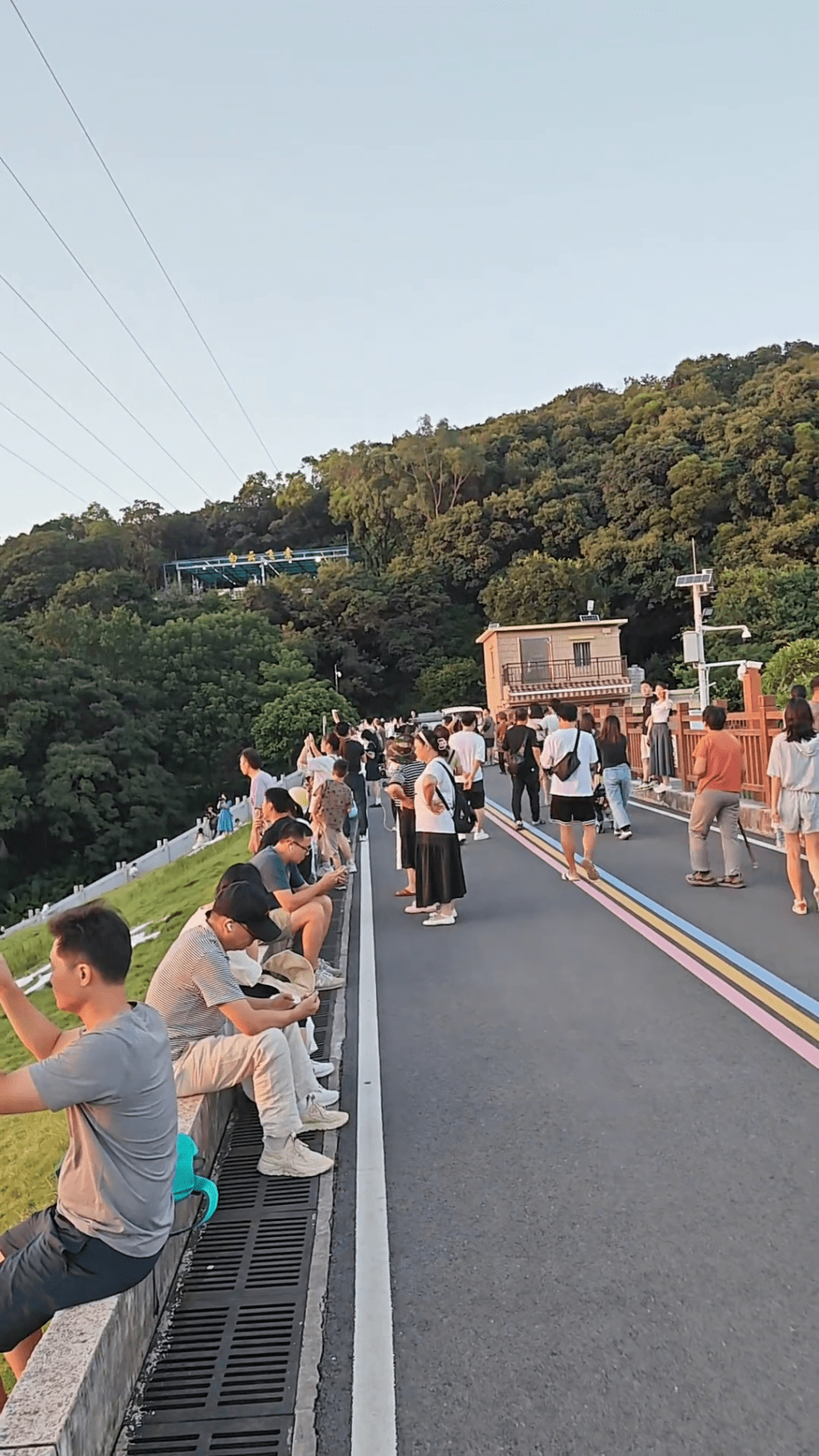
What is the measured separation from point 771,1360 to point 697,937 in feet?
19.8

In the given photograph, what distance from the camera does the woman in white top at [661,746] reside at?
68.4ft

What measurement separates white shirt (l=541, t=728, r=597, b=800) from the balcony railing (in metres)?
43.8

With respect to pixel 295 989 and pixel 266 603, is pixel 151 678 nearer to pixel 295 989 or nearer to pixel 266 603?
pixel 266 603

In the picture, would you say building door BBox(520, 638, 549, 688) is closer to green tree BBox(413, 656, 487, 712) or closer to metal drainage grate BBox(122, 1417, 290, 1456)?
green tree BBox(413, 656, 487, 712)

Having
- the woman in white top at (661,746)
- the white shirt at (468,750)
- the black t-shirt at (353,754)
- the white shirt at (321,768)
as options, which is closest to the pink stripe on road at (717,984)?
the white shirt at (468,750)

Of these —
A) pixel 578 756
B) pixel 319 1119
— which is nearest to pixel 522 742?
pixel 578 756

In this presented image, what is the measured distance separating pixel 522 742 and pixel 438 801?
21.8ft

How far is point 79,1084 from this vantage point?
10.6ft

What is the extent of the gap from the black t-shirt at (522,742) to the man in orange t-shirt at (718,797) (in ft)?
18.7

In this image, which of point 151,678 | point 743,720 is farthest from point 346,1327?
point 151,678

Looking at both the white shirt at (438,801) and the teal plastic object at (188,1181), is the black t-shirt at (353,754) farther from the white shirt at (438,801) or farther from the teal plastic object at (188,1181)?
the teal plastic object at (188,1181)

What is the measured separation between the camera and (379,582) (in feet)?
238

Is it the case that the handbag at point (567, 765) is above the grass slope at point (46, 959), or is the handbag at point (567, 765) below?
above

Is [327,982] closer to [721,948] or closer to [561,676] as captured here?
[721,948]
